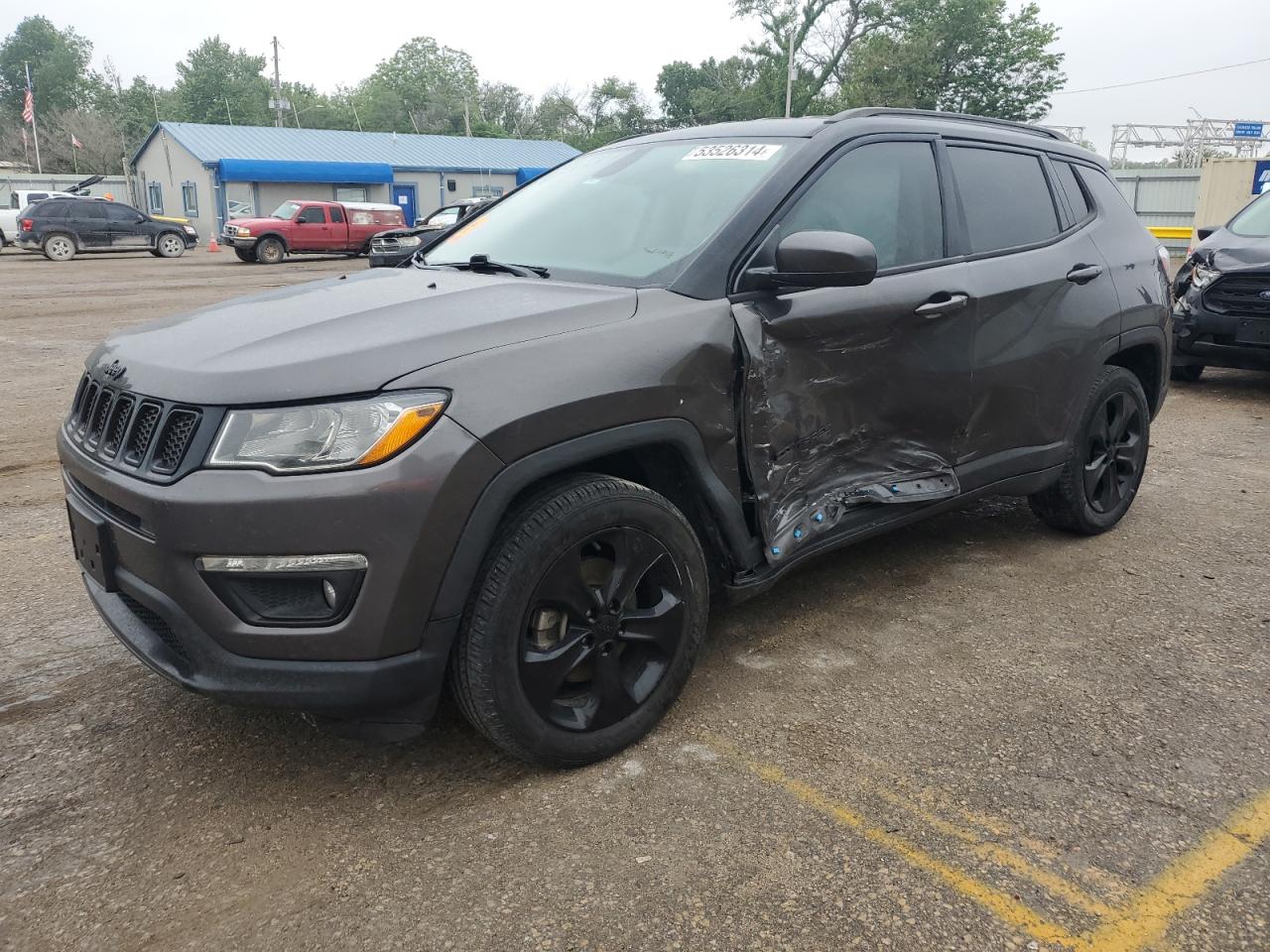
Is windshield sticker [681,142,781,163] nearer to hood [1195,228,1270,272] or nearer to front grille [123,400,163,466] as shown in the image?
front grille [123,400,163,466]

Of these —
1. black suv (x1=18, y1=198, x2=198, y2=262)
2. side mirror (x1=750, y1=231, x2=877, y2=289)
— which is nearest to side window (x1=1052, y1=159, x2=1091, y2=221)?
side mirror (x1=750, y1=231, x2=877, y2=289)

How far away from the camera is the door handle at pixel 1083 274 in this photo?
13.2 feet

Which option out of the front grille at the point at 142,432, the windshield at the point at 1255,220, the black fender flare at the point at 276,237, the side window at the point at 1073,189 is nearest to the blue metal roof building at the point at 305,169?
the black fender flare at the point at 276,237

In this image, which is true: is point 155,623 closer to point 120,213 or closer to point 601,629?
point 601,629

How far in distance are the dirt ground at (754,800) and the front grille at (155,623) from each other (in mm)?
433

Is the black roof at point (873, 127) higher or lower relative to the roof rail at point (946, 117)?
lower

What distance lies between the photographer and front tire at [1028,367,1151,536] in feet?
14.0

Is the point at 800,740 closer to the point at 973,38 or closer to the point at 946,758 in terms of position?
the point at 946,758

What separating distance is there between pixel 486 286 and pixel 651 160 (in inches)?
40.9

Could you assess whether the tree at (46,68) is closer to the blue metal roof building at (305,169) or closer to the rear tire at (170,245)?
the blue metal roof building at (305,169)

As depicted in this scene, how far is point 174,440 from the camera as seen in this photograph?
2309 millimetres

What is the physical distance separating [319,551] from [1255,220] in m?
9.06

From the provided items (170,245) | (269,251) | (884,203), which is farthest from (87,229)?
(884,203)

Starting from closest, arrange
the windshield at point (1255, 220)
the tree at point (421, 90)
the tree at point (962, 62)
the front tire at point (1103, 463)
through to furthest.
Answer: the front tire at point (1103, 463) < the windshield at point (1255, 220) < the tree at point (962, 62) < the tree at point (421, 90)
